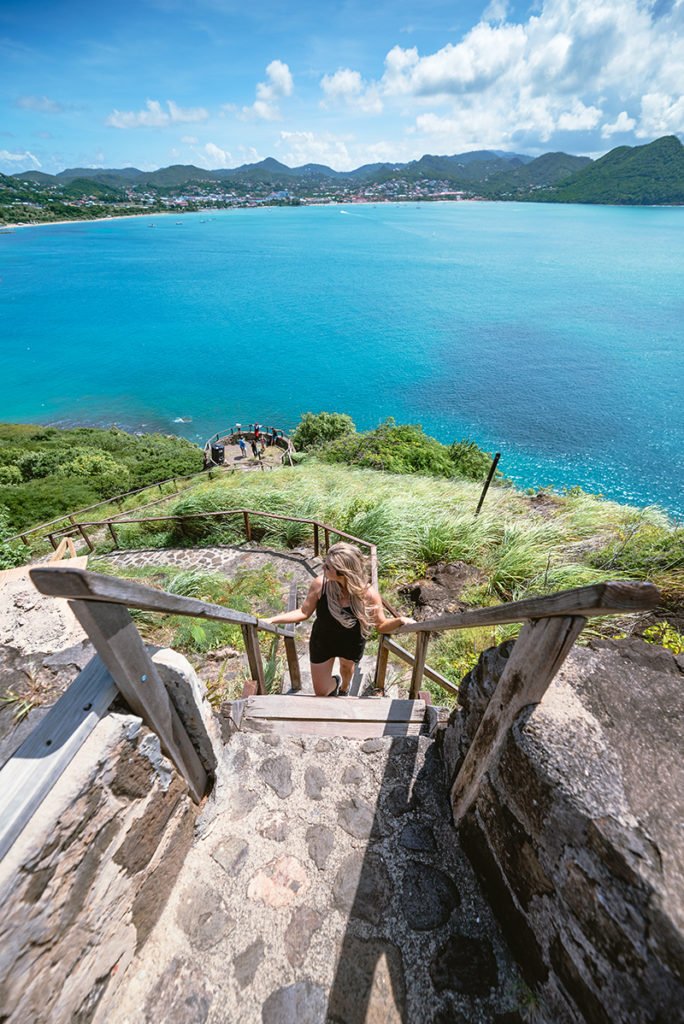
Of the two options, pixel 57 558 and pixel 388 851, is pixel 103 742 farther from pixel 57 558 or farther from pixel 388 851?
pixel 57 558

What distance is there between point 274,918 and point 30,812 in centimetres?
153

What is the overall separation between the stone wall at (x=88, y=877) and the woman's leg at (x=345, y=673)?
219 cm

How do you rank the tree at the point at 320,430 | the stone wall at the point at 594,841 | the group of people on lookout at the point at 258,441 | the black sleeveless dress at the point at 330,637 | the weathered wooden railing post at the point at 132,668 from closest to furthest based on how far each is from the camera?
the stone wall at the point at 594,841 < the weathered wooden railing post at the point at 132,668 < the black sleeveless dress at the point at 330,637 < the group of people on lookout at the point at 258,441 < the tree at the point at 320,430

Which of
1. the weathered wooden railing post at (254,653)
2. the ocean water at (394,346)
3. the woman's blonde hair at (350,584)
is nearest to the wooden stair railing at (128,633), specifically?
the weathered wooden railing post at (254,653)

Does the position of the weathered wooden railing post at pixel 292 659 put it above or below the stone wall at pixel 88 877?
below

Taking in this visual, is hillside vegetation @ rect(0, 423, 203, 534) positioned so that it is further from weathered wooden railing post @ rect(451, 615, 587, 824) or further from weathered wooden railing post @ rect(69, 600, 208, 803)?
weathered wooden railing post @ rect(451, 615, 587, 824)

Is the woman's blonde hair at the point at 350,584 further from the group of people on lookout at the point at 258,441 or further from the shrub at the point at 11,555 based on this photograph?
the group of people on lookout at the point at 258,441

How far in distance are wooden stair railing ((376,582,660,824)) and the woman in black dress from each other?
1016mm

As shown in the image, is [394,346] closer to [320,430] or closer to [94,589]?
[320,430]

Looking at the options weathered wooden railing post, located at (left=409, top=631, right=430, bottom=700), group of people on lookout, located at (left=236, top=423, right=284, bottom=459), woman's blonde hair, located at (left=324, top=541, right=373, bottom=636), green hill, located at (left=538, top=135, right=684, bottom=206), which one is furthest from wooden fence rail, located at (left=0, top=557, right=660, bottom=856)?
green hill, located at (left=538, top=135, right=684, bottom=206)

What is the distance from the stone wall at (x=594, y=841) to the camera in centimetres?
133

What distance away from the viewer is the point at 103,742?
1651 millimetres

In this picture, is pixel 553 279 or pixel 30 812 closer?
pixel 30 812

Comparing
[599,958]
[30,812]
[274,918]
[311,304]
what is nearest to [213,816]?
[274,918]
